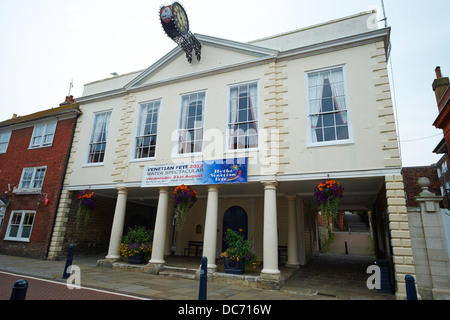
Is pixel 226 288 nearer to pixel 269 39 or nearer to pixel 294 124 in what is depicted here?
pixel 294 124

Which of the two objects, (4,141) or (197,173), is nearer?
(197,173)

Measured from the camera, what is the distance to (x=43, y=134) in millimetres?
14797

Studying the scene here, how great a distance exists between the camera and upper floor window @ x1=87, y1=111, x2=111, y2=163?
41.5 feet

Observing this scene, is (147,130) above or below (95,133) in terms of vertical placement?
below

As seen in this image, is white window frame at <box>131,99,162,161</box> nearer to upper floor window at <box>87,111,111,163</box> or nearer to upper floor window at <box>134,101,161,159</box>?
upper floor window at <box>134,101,161,159</box>

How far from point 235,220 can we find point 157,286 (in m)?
6.42

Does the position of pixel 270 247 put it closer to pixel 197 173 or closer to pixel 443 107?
pixel 197 173

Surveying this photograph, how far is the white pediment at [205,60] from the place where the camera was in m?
10.3

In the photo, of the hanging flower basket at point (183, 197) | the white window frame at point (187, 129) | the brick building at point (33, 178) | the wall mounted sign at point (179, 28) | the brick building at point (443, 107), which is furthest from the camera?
the brick building at point (443, 107)

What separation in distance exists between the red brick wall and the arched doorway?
8.47 meters

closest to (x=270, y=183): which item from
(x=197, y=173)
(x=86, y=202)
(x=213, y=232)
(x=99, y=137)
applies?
(x=213, y=232)

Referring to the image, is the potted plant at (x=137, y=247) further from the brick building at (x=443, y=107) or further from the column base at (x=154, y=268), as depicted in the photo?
the brick building at (x=443, y=107)

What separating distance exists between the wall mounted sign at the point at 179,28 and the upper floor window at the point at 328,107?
5223mm

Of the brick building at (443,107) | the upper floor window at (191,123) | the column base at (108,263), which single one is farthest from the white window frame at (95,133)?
the brick building at (443,107)
